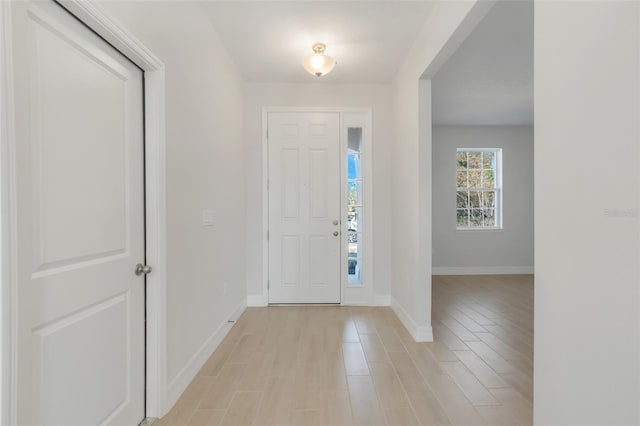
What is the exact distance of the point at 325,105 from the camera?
3811 millimetres

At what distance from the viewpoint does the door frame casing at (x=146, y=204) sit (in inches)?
35.9

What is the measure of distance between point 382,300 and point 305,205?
151cm

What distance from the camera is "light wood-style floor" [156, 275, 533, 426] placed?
177 cm

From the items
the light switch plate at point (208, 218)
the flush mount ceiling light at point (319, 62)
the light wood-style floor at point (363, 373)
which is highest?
the flush mount ceiling light at point (319, 62)

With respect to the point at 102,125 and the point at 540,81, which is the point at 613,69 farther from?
the point at 102,125

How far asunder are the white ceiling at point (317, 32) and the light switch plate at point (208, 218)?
157 cm

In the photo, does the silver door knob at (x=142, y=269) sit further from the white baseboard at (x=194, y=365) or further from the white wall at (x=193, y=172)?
the white baseboard at (x=194, y=365)

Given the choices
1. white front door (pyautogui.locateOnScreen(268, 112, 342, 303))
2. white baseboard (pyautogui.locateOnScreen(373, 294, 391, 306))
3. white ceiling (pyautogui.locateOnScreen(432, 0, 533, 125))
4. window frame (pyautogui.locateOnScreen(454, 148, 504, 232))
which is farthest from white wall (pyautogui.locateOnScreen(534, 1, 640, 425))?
window frame (pyautogui.locateOnScreen(454, 148, 504, 232))

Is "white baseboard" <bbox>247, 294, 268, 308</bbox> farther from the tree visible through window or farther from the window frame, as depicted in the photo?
the tree visible through window

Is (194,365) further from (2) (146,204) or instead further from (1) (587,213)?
(1) (587,213)

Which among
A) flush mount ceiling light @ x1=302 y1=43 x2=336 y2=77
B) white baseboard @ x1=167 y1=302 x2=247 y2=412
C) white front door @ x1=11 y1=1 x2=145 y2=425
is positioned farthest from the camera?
flush mount ceiling light @ x1=302 y1=43 x2=336 y2=77

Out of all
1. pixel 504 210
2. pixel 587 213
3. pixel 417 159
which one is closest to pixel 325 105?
pixel 417 159

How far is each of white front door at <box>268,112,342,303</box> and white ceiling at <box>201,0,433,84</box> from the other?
2.18ft

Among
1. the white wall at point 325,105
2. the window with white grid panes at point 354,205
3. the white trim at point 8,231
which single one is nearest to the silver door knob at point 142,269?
the white trim at point 8,231
